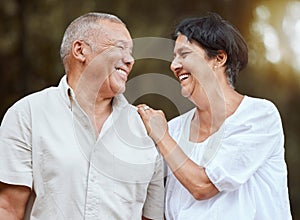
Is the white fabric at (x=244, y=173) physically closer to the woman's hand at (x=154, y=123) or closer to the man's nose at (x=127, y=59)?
the woman's hand at (x=154, y=123)

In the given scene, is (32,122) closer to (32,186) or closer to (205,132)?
(32,186)

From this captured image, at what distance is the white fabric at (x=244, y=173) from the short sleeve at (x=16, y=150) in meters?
0.43

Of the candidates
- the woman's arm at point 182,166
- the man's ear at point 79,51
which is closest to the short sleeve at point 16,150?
the man's ear at point 79,51

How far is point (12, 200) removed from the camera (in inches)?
59.1

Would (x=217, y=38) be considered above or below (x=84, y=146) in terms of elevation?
above

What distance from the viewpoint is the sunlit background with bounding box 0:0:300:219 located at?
3.50m

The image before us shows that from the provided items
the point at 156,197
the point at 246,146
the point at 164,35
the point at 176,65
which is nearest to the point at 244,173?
the point at 246,146

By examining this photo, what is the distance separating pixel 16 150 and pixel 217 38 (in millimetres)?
631

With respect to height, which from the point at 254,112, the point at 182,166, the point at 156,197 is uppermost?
the point at 254,112

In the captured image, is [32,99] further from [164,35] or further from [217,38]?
[164,35]

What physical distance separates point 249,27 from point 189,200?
79.6 inches

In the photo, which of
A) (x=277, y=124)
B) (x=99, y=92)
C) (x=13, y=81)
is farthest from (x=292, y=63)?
(x=99, y=92)

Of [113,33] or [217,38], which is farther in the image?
[217,38]

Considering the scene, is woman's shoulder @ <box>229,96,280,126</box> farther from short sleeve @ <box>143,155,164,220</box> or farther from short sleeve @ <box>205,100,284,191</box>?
short sleeve @ <box>143,155,164,220</box>
